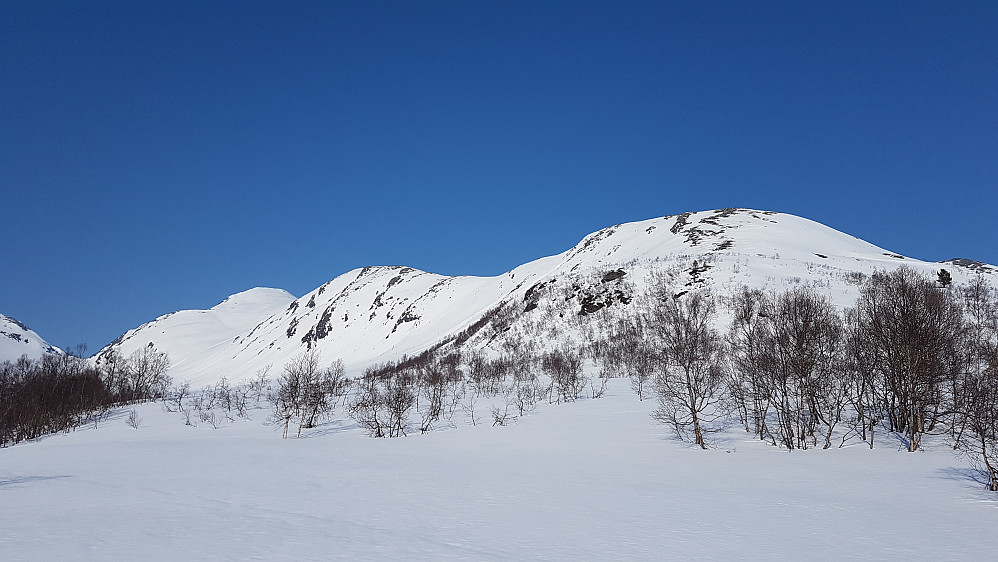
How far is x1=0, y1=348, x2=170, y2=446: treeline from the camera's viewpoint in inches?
1691

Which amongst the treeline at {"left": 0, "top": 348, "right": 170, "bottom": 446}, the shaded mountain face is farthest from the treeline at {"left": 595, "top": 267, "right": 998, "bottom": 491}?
the treeline at {"left": 0, "top": 348, "right": 170, "bottom": 446}

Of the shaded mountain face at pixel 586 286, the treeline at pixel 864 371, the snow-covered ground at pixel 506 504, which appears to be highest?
the shaded mountain face at pixel 586 286

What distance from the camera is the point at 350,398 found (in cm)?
5406

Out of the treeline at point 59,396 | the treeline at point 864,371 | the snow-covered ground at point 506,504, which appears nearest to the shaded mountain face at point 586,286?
the treeline at point 864,371

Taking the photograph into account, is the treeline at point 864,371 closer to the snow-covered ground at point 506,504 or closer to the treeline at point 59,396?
the snow-covered ground at point 506,504

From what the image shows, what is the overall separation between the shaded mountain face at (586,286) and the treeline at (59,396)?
44.8 meters

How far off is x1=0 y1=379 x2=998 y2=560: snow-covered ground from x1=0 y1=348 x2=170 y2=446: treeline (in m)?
24.3

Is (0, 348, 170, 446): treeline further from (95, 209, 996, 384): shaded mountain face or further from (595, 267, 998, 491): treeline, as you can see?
(595, 267, 998, 491): treeline

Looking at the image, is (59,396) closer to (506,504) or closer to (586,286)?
(506,504)

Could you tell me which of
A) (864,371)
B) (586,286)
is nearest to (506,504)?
(864,371)

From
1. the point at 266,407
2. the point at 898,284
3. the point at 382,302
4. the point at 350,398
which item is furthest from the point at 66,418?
the point at 382,302

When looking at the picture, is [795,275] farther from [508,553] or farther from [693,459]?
[508,553]

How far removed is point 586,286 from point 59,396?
6857 cm

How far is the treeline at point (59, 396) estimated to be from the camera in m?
42.9
